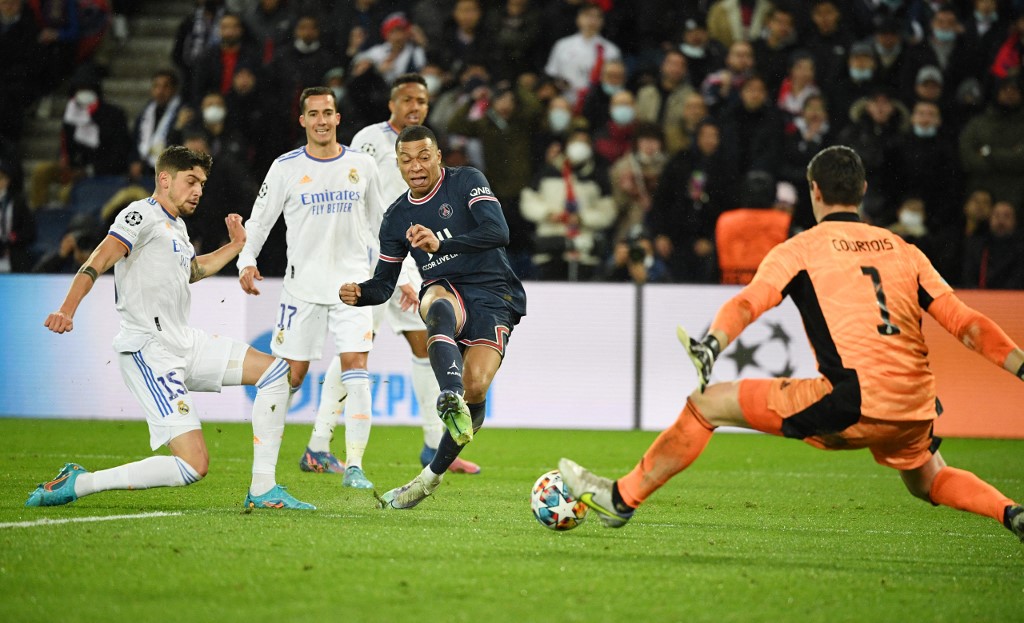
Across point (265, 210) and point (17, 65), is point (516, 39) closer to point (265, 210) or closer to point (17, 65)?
point (17, 65)

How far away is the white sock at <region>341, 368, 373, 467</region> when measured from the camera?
8.27 metres

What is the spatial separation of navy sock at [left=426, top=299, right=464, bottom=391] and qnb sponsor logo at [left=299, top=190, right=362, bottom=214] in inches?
63.1

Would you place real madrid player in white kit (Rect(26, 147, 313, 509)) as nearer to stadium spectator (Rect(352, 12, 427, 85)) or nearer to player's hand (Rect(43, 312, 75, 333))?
player's hand (Rect(43, 312, 75, 333))

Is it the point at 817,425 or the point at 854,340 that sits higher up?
the point at 854,340

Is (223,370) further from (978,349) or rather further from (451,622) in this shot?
(978,349)

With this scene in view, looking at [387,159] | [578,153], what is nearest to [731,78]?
[578,153]

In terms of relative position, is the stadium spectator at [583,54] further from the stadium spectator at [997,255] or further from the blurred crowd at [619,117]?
the stadium spectator at [997,255]

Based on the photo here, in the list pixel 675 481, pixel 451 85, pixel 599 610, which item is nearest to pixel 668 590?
pixel 599 610

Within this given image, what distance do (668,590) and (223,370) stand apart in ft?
9.81

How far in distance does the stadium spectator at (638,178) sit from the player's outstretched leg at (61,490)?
837cm

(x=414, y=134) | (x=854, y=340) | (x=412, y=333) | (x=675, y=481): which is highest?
(x=414, y=134)

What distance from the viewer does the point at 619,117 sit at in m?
14.7

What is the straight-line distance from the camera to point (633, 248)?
1344 cm

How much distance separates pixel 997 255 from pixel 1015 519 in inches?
334
